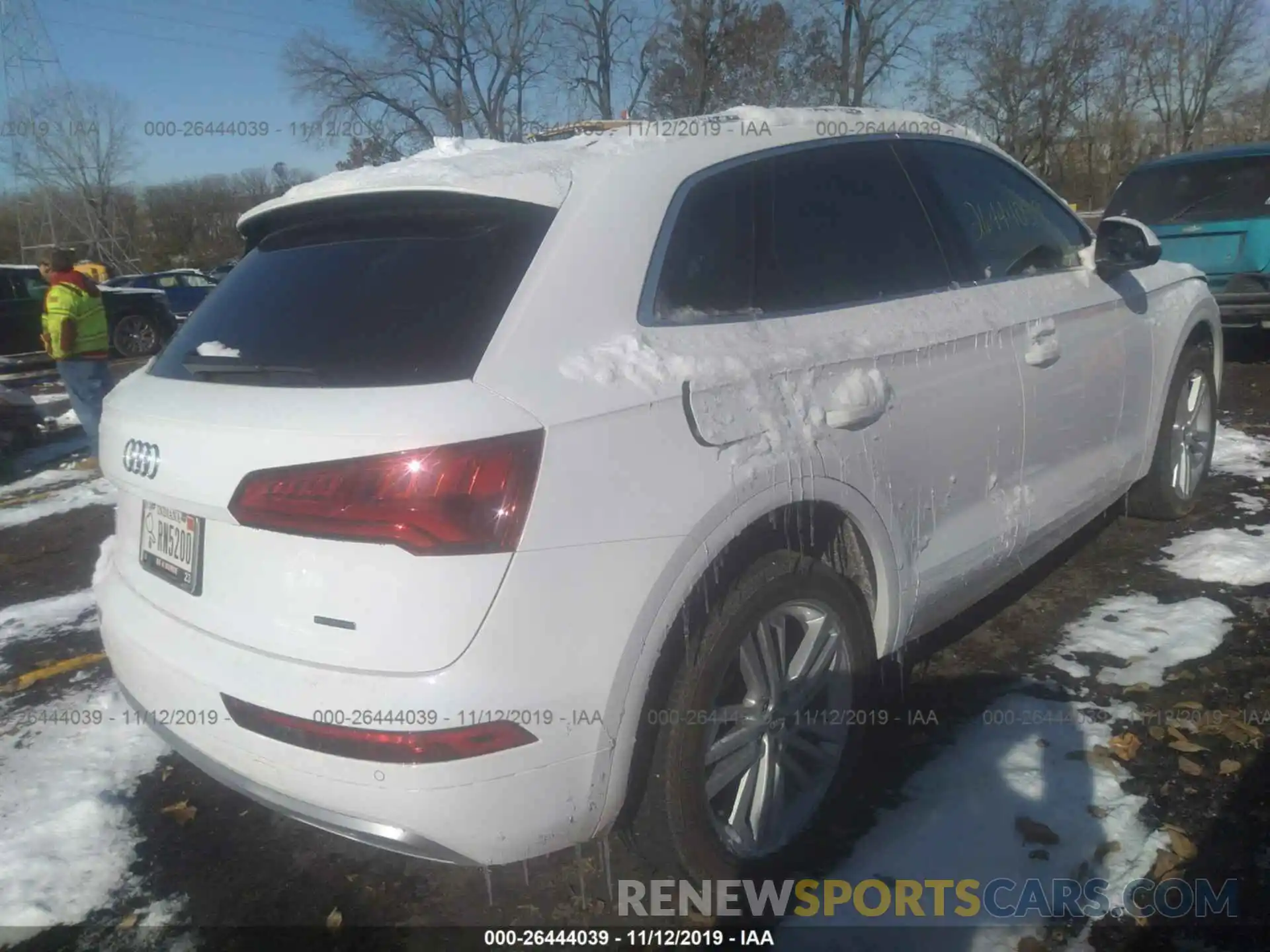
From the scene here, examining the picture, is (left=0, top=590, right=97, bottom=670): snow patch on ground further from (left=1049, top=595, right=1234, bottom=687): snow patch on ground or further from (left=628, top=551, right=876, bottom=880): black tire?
(left=1049, top=595, right=1234, bottom=687): snow patch on ground

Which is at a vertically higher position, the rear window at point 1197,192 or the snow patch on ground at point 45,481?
the rear window at point 1197,192

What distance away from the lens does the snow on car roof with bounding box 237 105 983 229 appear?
2.27 meters

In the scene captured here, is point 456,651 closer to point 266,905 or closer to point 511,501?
point 511,501

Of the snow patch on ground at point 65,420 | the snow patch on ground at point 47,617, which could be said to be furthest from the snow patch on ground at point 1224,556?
the snow patch on ground at point 65,420

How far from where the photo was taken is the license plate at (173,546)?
2.22m

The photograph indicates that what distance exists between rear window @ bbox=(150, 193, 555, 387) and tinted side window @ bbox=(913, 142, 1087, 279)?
1.73 meters

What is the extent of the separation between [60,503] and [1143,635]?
682 centimetres

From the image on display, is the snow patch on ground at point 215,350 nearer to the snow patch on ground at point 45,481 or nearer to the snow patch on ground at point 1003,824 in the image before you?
the snow patch on ground at point 1003,824

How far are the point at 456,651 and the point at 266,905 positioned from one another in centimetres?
127

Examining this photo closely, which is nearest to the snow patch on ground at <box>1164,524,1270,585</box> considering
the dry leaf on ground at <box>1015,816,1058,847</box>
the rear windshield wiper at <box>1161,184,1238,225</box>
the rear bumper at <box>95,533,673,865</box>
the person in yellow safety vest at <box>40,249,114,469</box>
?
the dry leaf on ground at <box>1015,816,1058,847</box>

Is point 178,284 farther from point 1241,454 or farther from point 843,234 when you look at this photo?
point 843,234

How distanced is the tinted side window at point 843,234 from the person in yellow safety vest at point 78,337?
7.03 metres

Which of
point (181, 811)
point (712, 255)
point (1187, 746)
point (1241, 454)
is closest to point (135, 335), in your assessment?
point (181, 811)

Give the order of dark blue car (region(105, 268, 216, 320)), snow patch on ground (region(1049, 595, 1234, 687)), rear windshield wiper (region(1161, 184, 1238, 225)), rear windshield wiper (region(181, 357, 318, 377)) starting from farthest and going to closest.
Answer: dark blue car (region(105, 268, 216, 320)), rear windshield wiper (region(1161, 184, 1238, 225)), snow patch on ground (region(1049, 595, 1234, 687)), rear windshield wiper (region(181, 357, 318, 377))
